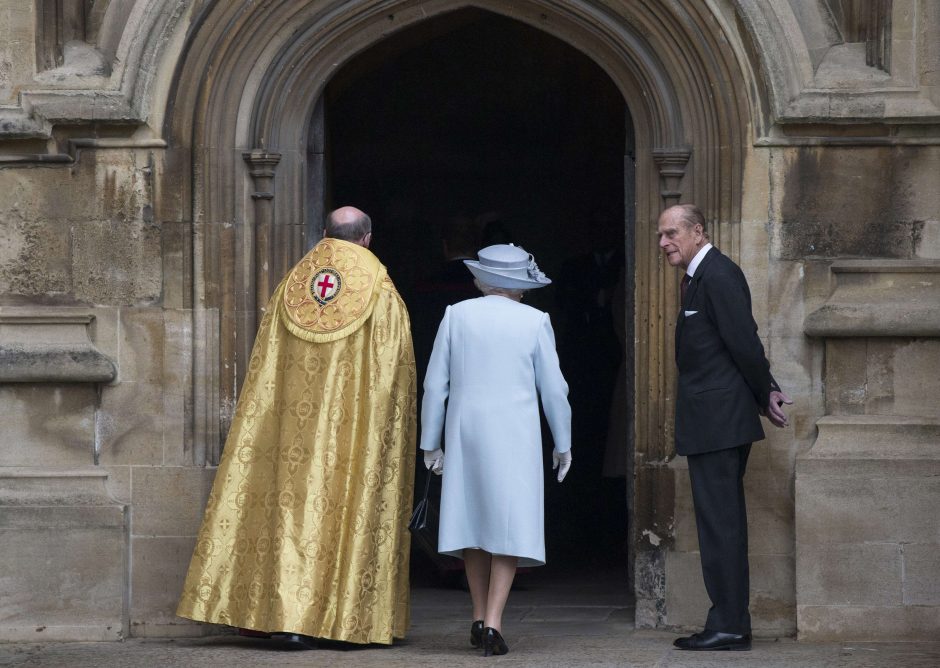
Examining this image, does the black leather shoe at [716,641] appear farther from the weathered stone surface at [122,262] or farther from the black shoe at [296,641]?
the weathered stone surface at [122,262]

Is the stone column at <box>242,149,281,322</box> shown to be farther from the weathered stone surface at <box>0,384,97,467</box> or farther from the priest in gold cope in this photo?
the weathered stone surface at <box>0,384,97,467</box>

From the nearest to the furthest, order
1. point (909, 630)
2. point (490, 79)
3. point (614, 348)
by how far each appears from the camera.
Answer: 1. point (909, 630)
2. point (614, 348)
3. point (490, 79)

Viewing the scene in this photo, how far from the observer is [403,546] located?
7199 millimetres

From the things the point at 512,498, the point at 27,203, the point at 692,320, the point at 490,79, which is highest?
the point at 490,79

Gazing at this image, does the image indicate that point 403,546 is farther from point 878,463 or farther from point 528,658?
point 878,463

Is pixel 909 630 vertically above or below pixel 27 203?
below

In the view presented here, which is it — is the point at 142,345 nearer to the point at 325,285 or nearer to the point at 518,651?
the point at 325,285

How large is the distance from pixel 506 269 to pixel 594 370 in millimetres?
3843

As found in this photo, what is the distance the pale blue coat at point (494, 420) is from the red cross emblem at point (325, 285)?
0.50m

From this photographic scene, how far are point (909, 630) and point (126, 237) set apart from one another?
3851 mm

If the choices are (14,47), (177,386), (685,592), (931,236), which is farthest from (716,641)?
(14,47)

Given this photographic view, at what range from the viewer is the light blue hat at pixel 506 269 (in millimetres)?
7016

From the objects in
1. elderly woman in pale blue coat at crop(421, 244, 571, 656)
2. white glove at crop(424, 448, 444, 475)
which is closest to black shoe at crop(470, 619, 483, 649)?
elderly woman in pale blue coat at crop(421, 244, 571, 656)

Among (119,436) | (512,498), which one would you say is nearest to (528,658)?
(512,498)
